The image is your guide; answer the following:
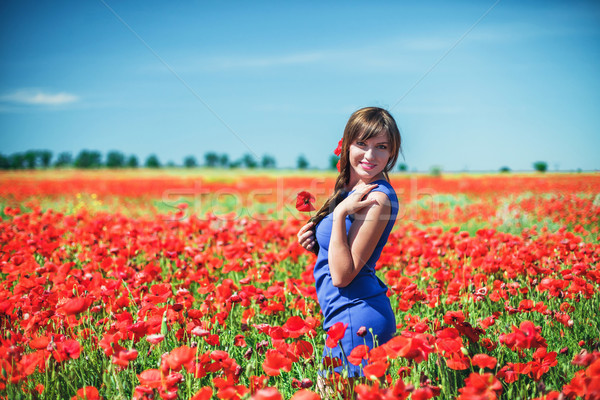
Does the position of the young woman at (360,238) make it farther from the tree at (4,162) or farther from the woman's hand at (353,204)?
the tree at (4,162)

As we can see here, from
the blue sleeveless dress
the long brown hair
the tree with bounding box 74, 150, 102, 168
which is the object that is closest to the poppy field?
the blue sleeveless dress

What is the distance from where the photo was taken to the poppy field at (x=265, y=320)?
1.61 meters

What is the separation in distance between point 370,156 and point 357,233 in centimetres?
39

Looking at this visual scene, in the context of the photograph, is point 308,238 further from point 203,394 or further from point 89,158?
point 89,158

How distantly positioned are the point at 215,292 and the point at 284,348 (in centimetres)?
124

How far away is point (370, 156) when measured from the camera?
2.07 metres

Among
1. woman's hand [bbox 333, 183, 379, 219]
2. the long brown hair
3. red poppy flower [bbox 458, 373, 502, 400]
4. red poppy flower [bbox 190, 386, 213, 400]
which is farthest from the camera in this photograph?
the long brown hair

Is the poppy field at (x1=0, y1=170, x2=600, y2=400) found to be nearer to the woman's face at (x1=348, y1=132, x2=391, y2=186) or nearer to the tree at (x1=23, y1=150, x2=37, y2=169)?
the woman's face at (x1=348, y1=132, x2=391, y2=186)

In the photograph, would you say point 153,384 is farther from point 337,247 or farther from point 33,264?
Answer: point 33,264

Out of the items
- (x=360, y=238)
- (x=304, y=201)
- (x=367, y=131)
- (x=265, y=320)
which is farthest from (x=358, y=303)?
(x=265, y=320)

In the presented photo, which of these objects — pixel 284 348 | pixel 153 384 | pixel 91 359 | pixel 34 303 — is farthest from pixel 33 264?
pixel 284 348

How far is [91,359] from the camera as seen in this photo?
87.9 inches

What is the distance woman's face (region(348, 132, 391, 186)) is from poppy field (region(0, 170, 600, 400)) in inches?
29.6

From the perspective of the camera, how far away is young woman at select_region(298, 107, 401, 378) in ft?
6.23
